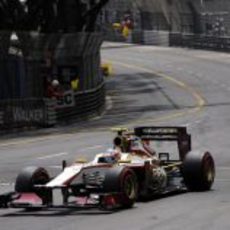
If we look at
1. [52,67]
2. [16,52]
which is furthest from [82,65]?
[16,52]

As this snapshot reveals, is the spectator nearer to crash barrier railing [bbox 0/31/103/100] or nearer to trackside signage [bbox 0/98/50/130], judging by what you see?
A: crash barrier railing [bbox 0/31/103/100]

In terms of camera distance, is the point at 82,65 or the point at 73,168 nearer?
the point at 73,168

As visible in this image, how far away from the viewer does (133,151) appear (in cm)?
1490

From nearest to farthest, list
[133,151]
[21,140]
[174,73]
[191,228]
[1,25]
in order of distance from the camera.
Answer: [191,228] → [133,151] → [21,140] → [1,25] → [174,73]

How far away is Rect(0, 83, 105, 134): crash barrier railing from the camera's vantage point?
3303 centimetres

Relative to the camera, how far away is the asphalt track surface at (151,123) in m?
12.5

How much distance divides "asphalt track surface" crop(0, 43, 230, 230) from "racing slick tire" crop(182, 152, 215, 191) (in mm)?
218

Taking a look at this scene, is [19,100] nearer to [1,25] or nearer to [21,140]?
[21,140]

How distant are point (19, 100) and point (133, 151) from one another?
1927 centimetres

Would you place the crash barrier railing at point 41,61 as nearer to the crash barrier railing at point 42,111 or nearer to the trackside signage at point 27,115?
the crash barrier railing at point 42,111

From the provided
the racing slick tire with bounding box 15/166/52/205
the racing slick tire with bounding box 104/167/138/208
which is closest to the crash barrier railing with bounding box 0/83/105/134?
the racing slick tire with bounding box 15/166/52/205

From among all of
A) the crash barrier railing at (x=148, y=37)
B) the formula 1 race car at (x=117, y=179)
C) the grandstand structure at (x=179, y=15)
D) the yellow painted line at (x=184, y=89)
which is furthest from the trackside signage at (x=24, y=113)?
the grandstand structure at (x=179, y=15)

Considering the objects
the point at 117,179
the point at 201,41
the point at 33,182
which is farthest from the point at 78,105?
the point at 201,41

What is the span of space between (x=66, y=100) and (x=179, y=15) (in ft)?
210
